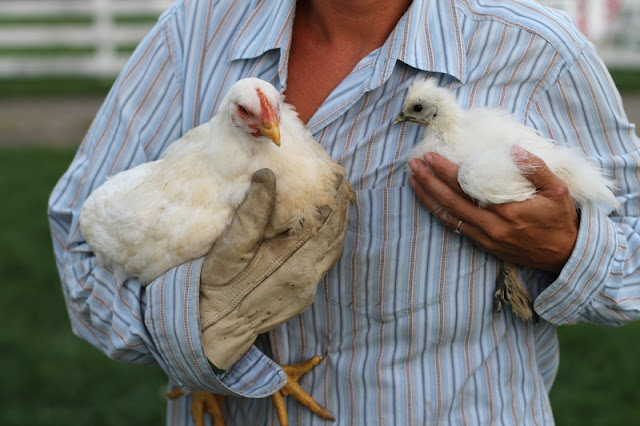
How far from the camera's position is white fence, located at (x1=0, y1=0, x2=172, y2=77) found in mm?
10562

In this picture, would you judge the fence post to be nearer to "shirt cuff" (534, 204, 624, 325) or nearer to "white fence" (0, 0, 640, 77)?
"white fence" (0, 0, 640, 77)

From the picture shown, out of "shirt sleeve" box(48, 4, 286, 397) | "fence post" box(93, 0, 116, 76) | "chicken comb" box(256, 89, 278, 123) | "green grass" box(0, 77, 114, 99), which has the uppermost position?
"chicken comb" box(256, 89, 278, 123)

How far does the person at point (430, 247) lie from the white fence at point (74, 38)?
9.07m

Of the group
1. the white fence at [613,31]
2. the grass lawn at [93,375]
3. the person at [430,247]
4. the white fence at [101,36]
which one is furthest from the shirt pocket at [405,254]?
the white fence at [613,31]

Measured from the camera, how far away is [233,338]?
6.27 feet

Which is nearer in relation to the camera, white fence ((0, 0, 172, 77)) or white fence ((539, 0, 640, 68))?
white fence ((0, 0, 172, 77))

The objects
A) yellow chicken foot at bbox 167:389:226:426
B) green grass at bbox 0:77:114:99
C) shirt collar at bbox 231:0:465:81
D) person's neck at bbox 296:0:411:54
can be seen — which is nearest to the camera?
shirt collar at bbox 231:0:465:81

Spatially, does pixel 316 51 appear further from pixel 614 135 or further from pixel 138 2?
pixel 138 2

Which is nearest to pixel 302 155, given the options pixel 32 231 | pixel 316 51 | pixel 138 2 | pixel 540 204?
pixel 316 51

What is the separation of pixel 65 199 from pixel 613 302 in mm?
1511

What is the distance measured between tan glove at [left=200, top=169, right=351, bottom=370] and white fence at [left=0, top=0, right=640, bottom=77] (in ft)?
30.4

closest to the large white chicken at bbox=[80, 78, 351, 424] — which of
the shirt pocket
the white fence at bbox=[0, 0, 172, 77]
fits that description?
the shirt pocket

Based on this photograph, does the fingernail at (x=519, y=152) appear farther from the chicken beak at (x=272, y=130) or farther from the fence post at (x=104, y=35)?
the fence post at (x=104, y=35)

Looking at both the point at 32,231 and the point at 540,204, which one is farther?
the point at 32,231
